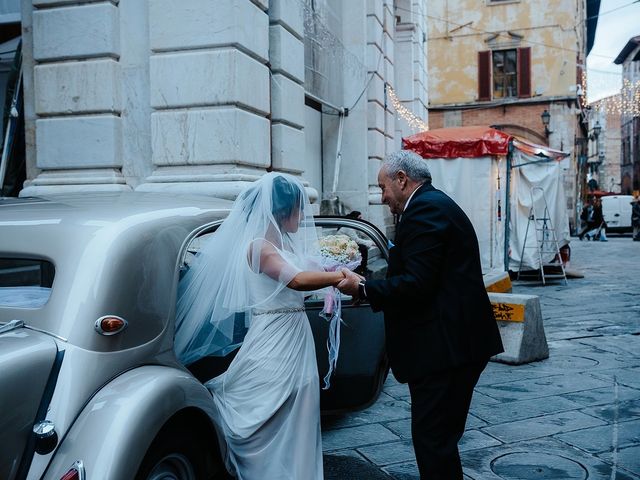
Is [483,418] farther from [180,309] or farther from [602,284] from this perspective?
[602,284]

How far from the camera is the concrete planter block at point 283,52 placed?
848 centimetres

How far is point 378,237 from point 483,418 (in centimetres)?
155

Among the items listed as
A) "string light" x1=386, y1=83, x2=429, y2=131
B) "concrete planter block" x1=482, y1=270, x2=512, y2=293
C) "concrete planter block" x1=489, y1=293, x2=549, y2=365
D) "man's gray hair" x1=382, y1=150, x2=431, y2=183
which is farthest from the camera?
"string light" x1=386, y1=83, x2=429, y2=131

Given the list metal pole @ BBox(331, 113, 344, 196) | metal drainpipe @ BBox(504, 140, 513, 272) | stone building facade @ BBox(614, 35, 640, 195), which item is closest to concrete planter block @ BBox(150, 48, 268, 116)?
metal pole @ BBox(331, 113, 344, 196)

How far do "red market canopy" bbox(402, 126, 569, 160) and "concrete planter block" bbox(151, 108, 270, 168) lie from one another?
18.7ft

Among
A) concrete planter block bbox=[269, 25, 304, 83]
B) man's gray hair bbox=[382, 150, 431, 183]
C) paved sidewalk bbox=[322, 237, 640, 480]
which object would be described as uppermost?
concrete planter block bbox=[269, 25, 304, 83]

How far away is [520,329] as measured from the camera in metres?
6.54

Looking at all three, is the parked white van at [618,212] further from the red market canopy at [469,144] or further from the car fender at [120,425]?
the car fender at [120,425]

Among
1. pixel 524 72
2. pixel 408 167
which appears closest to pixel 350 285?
pixel 408 167

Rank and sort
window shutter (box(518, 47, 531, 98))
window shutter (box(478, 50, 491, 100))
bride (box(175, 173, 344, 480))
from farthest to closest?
1. window shutter (box(478, 50, 491, 100))
2. window shutter (box(518, 47, 531, 98))
3. bride (box(175, 173, 344, 480))

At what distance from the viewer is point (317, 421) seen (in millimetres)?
3391

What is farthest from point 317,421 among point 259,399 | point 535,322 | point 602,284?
point 602,284

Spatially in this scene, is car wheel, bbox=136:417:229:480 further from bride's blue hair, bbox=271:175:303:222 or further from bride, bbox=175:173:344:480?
bride's blue hair, bbox=271:175:303:222

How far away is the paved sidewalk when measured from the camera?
3998 millimetres
